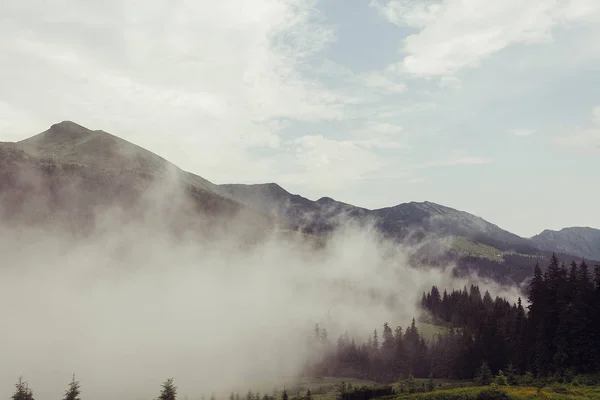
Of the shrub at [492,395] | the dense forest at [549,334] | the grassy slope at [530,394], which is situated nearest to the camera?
the grassy slope at [530,394]

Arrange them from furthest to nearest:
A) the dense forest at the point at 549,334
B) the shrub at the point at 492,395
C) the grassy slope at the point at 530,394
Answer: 1. the dense forest at the point at 549,334
2. the shrub at the point at 492,395
3. the grassy slope at the point at 530,394

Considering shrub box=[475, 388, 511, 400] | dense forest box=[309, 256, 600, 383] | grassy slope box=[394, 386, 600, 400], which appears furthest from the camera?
dense forest box=[309, 256, 600, 383]

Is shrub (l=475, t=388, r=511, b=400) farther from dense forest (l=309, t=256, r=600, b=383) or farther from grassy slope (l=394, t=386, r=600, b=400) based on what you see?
dense forest (l=309, t=256, r=600, b=383)

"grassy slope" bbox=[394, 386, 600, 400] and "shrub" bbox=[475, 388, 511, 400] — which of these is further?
"shrub" bbox=[475, 388, 511, 400]

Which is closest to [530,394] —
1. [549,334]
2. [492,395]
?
[492,395]

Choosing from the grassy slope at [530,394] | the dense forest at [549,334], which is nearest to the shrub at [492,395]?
the grassy slope at [530,394]

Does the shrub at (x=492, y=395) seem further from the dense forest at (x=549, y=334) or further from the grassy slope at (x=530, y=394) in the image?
the dense forest at (x=549, y=334)

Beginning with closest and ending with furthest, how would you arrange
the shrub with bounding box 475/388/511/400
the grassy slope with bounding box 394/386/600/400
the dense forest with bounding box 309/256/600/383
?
the grassy slope with bounding box 394/386/600/400 → the shrub with bounding box 475/388/511/400 → the dense forest with bounding box 309/256/600/383

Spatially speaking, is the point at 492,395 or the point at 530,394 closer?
the point at 530,394

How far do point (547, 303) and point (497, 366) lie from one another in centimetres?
3541

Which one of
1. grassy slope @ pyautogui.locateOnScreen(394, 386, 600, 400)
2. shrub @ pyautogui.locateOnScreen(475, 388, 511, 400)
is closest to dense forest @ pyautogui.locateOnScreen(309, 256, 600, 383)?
grassy slope @ pyautogui.locateOnScreen(394, 386, 600, 400)

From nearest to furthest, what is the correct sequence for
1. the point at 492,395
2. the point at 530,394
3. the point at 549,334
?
the point at 530,394 → the point at 492,395 → the point at 549,334

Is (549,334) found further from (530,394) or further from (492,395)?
(530,394)

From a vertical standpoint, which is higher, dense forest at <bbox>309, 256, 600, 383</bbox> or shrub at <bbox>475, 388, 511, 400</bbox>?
dense forest at <bbox>309, 256, 600, 383</bbox>
